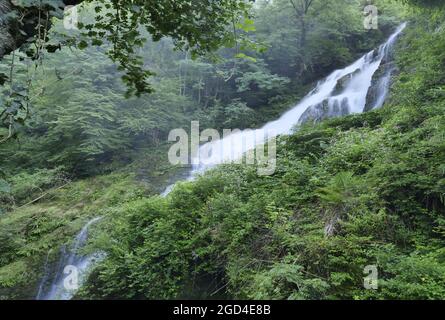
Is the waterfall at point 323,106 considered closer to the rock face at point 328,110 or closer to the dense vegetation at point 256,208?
the rock face at point 328,110

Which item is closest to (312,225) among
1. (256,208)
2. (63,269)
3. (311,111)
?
(256,208)

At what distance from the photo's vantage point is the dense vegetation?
14.7ft

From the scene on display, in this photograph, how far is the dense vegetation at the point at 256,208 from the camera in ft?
14.7

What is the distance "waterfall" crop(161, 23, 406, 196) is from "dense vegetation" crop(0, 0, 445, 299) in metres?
1.30

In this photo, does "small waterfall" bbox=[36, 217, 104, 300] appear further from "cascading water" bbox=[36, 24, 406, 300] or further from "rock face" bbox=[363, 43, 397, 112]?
"rock face" bbox=[363, 43, 397, 112]

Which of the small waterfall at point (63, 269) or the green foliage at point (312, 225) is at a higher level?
the green foliage at point (312, 225)

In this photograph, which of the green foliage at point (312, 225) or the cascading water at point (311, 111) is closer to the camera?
the green foliage at point (312, 225)

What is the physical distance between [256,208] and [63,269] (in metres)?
5.69

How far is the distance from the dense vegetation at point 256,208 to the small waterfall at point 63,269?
0.26m

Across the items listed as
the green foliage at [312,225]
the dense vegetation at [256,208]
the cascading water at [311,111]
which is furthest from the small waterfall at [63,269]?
the green foliage at [312,225]

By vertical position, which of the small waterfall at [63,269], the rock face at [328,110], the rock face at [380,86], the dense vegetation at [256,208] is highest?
the rock face at [380,86]

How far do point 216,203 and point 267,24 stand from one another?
17.9m

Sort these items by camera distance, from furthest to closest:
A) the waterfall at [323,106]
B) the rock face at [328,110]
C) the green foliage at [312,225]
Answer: the rock face at [328,110], the waterfall at [323,106], the green foliage at [312,225]

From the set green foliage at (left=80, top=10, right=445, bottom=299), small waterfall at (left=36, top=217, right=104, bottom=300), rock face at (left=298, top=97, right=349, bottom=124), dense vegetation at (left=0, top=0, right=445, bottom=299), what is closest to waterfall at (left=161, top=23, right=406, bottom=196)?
rock face at (left=298, top=97, right=349, bottom=124)
